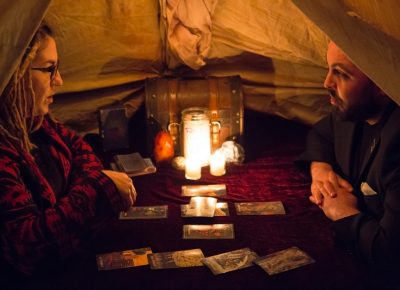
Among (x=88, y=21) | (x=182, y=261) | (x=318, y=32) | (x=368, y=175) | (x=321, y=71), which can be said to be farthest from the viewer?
(x=321, y=71)

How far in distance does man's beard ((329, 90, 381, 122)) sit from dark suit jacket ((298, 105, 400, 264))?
7 cm

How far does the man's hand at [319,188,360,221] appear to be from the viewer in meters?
1.80

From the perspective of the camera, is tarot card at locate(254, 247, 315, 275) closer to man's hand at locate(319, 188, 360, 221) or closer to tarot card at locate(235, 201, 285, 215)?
man's hand at locate(319, 188, 360, 221)

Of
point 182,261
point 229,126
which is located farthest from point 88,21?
point 182,261

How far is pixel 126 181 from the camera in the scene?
1.84m

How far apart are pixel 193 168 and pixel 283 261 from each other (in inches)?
31.5

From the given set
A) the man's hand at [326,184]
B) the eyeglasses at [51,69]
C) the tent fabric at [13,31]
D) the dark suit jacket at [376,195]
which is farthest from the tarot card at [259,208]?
the tent fabric at [13,31]

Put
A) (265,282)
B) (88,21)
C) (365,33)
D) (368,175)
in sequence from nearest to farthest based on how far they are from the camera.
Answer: (365,33)
(265,282)
(368,175)
(88,21)

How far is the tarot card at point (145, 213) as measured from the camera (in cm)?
204

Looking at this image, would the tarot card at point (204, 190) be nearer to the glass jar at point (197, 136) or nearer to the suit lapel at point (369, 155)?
the glass jar at point (197, 136)

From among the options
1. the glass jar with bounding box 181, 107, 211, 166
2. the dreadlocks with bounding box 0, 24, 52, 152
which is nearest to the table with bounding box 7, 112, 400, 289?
the glass jar with bounding box 181, 107, 211, 166

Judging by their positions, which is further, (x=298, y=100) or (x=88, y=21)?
(x=298, y=100)

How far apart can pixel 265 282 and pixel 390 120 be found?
689 millimetres

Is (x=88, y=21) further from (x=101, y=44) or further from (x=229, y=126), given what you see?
(x=229, y=126)
